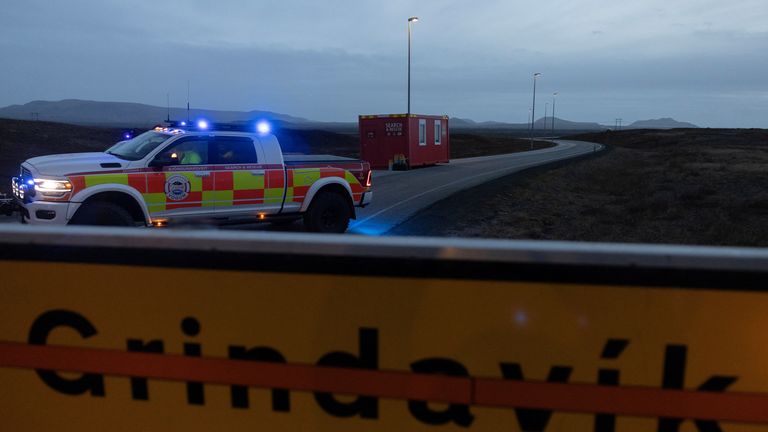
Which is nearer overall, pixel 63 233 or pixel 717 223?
pixel 63 233

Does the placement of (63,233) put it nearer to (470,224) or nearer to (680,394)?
(680,394)

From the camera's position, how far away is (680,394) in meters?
1.55

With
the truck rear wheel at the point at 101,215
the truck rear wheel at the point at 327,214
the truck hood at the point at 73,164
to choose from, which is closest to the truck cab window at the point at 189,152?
the truck hood at the point at 73,164

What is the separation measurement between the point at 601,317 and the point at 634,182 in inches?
986

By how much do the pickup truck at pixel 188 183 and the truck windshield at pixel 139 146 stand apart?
20 mm

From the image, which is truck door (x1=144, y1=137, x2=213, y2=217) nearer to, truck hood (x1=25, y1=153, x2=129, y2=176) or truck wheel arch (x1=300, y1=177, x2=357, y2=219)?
truck hood (x1=25, y1=153, x2=129, y2=176)

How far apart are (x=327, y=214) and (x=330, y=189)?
447mm

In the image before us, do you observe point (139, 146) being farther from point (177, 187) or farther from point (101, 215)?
point (101, 215)

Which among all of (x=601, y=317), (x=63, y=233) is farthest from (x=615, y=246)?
(x=63, y=233)

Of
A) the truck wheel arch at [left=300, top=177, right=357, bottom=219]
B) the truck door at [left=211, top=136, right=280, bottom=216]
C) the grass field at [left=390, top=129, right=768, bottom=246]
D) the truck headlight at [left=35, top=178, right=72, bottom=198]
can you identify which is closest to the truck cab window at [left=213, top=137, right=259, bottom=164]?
the truck door at [left=211, top=136, right=280, bottom=216]

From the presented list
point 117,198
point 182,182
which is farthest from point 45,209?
point 182,182

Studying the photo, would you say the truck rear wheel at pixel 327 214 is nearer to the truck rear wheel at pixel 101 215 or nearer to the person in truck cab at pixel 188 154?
the person in truck cab at pixel 188 154

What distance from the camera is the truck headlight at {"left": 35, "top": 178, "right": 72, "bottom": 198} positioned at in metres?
8.30

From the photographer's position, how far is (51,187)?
830 cm
